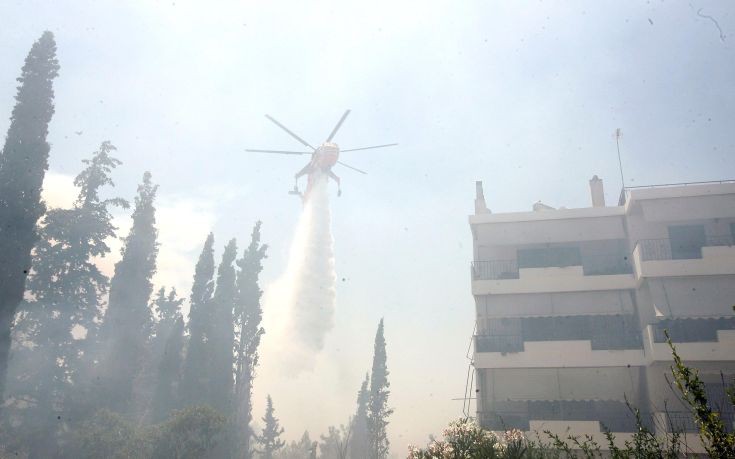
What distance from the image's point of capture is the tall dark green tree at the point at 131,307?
35.5 metres

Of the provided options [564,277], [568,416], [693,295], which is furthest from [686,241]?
[568,416]

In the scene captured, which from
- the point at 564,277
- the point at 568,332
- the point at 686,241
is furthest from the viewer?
the point at 564,277

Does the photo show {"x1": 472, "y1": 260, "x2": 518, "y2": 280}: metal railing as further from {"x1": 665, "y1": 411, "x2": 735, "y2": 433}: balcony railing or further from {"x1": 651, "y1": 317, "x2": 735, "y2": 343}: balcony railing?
{"x1": 665, "y1": 411, "x2": 735, "y2": 433}: balcony railing

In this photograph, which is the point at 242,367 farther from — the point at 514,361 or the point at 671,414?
the point at 671,414

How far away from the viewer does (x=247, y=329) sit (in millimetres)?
46969

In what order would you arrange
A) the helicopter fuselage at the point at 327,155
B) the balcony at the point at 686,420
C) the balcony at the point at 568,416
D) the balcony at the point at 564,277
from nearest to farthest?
1. the balcony at the point at 686,420
2. the balcony at the point at 568,416
3. the balcony at the point at 564,277
4. the helicopter fuselage at the point at 327,155

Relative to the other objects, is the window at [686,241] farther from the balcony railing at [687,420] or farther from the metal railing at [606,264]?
the balcony railing at [687,420]

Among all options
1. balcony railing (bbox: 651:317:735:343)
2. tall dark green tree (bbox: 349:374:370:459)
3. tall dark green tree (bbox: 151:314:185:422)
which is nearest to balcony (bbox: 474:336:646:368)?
balcony railing (bbox: 651:317:735:343)

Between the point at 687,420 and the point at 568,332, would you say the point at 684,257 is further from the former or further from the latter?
the point at 687,420

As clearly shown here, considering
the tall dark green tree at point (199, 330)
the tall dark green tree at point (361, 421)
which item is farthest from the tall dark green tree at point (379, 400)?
the tall dark green tree at point (199, 330)

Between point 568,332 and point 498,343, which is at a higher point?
point 568,332

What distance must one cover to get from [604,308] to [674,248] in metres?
4.79

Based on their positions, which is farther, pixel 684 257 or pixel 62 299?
pixel 62 299

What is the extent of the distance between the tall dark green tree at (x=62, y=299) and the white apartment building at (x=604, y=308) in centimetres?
2806
